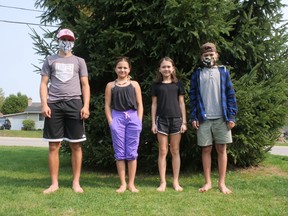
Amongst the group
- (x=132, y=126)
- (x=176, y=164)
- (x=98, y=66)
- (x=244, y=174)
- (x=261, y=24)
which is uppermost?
(x=261, y=24)

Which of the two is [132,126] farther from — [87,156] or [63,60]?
[87,156]

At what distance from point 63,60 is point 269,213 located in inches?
123

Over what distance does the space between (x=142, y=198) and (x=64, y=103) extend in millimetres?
1575

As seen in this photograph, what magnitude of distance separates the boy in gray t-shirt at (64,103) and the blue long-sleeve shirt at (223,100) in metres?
1.45

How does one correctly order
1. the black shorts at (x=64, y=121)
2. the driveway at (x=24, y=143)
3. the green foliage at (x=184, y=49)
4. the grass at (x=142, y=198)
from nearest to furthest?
1. the grass at (x=142, y=198)
2. the black shorts at (x=64, y=121)
3. the green foliage at (x=184, y=49)
4. the driveway at (x=24, y=143)

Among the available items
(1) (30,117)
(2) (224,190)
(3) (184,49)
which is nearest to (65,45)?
(3) (184,49)

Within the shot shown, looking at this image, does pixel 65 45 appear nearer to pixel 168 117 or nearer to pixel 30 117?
pixel 168 117

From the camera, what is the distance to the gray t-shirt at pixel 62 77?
4758 millimetres

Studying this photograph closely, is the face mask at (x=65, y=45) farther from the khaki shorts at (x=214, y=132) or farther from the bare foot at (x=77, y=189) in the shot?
the khaki shorts at (x=214, y=132)

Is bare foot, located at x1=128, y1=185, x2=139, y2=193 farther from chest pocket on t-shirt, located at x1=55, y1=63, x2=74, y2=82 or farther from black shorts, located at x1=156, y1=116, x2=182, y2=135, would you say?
chest pocket on t-shirt, located at x1=55, y1=63, x2=74, y2=82

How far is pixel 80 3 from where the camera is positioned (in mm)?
6309

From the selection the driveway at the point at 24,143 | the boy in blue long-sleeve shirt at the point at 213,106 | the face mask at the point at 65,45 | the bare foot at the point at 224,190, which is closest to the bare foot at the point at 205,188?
the boy in blue long-sleeve shirt at the point at 213,106

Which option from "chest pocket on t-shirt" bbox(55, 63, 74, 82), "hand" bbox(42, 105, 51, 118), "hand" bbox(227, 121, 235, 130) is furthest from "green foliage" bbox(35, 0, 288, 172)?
"hand" bbox(42, 105, 51, 118)

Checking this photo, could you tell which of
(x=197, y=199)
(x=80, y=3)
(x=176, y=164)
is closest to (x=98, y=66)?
(x=80, y=3)
